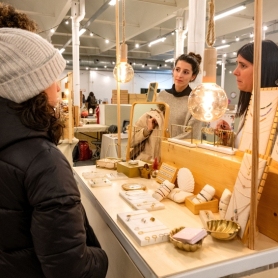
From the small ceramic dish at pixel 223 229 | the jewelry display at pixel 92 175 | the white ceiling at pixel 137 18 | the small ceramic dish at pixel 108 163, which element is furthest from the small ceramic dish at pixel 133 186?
the white ceiling at pixel 137 18

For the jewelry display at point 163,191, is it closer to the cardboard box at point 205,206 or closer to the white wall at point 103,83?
the cardboard box at point 205,206

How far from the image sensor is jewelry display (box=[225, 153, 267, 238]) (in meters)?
1.03

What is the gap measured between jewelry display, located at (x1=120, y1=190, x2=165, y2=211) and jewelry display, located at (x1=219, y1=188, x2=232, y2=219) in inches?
10.0

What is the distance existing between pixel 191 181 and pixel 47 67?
0.89 m

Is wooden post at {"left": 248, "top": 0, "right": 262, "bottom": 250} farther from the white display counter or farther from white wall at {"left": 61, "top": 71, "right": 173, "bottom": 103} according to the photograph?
white wall at {"left": 61, "top": 71, "right": 173, "bottom": 103}

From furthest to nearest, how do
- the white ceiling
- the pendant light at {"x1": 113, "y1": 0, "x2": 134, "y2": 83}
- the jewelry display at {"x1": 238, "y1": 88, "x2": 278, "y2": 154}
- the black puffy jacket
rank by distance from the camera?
the white ceiling < the pendant light at {"x1": 113, "y1": 0, "x2": 134, "y2": 83} < the jewelry display at {"x1": 238, "y1": 88, "x2": 278, "y2": 154} < the black puffy jacket

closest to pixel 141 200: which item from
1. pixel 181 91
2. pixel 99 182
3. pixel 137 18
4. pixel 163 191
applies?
pixel 163 191

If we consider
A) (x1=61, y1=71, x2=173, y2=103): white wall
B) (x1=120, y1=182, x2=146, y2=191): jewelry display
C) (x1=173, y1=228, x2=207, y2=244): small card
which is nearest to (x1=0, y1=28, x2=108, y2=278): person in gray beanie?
(x1=173, y1=228, x2=207, y2=244): small card

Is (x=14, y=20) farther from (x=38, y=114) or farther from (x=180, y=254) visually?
(x=180, y=254)

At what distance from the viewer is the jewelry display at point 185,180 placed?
57.2 inches

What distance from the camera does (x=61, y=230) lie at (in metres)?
0.79

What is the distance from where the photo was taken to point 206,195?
1.30 m

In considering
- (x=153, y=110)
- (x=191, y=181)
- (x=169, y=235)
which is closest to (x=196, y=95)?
(x=191, y=181)

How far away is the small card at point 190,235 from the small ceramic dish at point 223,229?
0.05m
